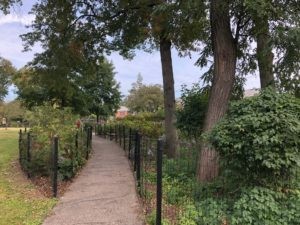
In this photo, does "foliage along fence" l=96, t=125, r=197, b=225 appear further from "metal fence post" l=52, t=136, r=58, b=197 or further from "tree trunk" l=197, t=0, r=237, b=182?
"metal fence post" l=52, t=136, r=58, b=197

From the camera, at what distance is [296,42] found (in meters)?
9.84

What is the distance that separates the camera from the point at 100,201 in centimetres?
942

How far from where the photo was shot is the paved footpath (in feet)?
26.2

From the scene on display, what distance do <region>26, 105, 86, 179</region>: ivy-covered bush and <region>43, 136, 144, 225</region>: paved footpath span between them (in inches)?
18.0

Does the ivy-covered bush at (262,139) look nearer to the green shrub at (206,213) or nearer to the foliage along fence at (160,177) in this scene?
the green shrub at (206,213)

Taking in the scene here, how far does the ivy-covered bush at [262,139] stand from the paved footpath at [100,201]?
1.94 metres

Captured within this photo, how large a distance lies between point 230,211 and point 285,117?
1.73 metres

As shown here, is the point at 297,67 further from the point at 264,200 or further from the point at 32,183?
the point at 32,183

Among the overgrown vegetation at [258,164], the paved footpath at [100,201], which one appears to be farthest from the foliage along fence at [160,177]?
the overgrown vegetation at [258,164]

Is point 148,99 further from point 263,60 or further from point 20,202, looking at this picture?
point 20,202

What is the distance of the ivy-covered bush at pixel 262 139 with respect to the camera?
6.88 meters

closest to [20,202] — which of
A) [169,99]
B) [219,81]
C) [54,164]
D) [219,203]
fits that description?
[54,164]

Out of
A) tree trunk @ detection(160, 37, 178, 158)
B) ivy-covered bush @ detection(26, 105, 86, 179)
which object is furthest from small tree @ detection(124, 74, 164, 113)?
ivy-covered bush @ detection(26, 105, 86, 179)

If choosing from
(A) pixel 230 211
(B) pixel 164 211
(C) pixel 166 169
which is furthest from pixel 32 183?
(A) pixel 230 211
